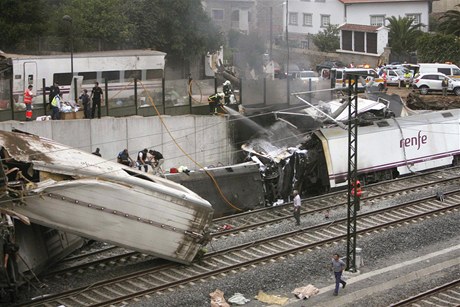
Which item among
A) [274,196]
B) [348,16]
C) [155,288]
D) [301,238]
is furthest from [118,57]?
[348,16]

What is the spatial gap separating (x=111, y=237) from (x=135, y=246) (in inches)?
26.1

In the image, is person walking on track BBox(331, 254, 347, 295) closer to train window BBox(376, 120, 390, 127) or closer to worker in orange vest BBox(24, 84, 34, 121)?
train window BBox(376, 120, 390, 127)

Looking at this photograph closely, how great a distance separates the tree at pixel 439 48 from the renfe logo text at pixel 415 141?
23676 mm

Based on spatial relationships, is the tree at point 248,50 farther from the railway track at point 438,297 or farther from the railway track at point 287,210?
the railway track at point 438,297

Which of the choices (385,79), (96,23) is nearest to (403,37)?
(385,79)

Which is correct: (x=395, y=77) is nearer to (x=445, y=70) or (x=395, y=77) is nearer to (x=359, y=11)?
(x=445, y=70)

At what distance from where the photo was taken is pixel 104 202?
17.1 meters

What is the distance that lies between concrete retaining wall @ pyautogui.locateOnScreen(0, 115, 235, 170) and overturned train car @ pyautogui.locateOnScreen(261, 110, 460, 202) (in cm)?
437

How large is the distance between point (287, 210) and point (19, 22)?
22.1m

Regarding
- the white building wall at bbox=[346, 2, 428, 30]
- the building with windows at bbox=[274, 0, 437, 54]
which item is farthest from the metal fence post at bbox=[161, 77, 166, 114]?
the white building wall at bbox=[346, 2, 428, 30]

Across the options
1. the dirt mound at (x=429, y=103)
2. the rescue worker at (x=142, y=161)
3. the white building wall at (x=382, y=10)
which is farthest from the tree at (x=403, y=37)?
the rescue worker at (x=142, y=161)

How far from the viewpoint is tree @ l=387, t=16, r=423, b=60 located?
57281mm

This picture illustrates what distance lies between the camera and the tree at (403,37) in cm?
5728

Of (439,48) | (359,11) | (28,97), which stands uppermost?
(359,11)
